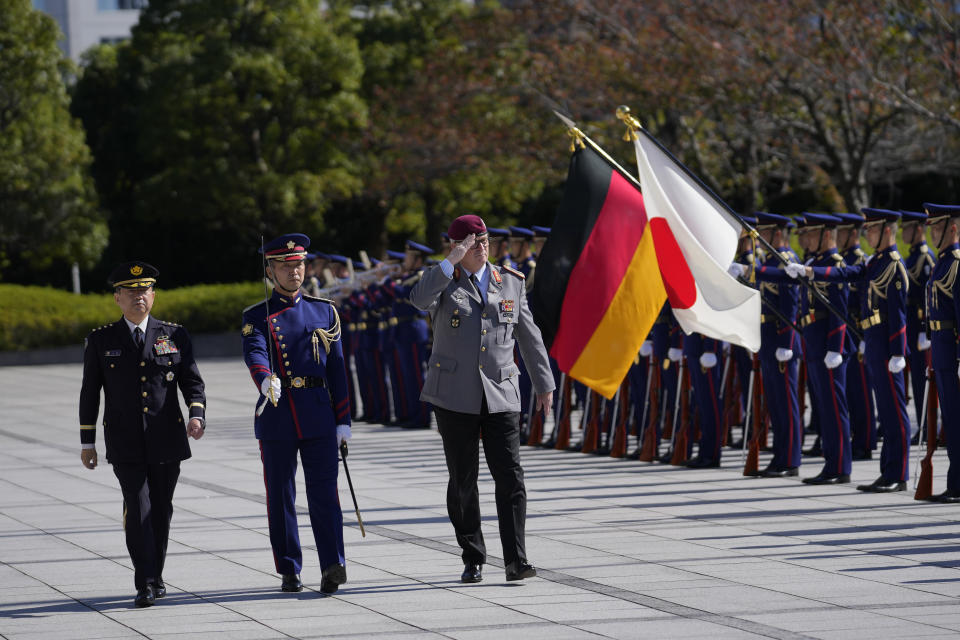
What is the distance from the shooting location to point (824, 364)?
36.9ft

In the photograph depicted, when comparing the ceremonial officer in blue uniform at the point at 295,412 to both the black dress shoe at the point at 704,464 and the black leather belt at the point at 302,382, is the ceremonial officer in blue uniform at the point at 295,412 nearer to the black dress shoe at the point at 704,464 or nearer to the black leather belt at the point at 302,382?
the black leather belt at the point at 302,382

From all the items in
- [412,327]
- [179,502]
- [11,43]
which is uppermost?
[11,43]

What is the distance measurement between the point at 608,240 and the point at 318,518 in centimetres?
278

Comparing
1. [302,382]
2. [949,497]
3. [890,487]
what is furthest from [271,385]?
[890,487]

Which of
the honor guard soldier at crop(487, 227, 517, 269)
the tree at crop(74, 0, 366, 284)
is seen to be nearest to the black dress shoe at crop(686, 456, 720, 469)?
the honor guard soldier at crop(487, 227, 517, 269)

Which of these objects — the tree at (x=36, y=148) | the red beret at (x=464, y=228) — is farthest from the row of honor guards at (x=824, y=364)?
the tree at (x=36, y=148)

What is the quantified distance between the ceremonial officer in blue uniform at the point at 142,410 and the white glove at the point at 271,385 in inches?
17.8

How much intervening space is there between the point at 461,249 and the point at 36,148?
29516 millimetres

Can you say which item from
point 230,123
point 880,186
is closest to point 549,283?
point 230,123

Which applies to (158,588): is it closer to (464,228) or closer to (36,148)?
(464,228)

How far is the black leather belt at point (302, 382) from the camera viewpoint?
740 cm

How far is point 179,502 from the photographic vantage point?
35.3 feet

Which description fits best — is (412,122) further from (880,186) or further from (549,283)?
(549,283)

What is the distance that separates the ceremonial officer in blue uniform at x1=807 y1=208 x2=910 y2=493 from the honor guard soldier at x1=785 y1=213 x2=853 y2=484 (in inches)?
9.1
